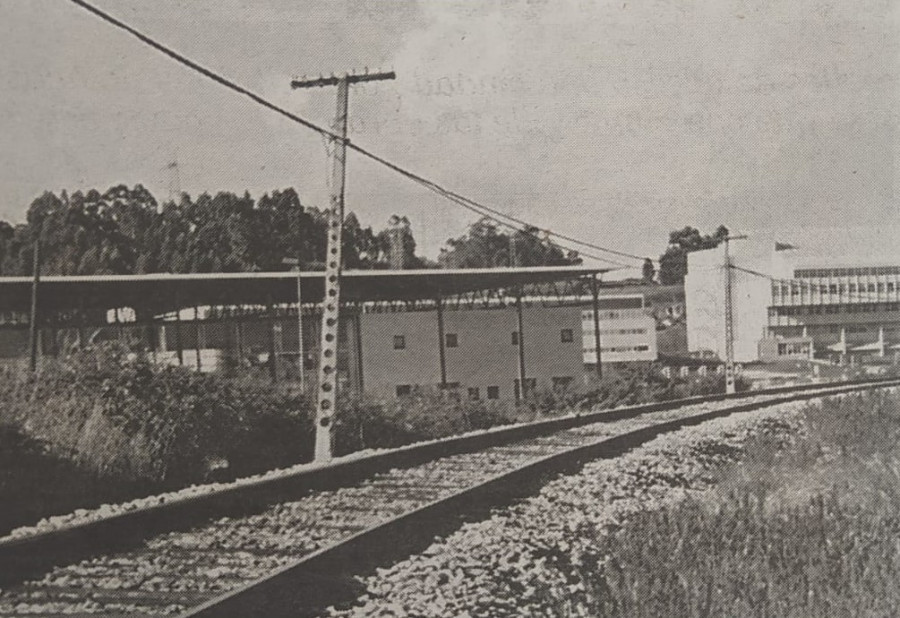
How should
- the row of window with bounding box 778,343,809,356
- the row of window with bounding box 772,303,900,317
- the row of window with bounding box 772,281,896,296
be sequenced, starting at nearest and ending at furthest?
the row of window with bounding box 772,281,896,296
the row of window with bounding box 772,303,900,317
the row of window with bounding box 778,343,809,356

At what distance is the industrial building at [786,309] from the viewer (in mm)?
21119

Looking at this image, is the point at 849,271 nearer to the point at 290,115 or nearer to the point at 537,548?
the point at 290,115

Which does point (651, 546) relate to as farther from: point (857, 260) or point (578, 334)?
point (578, 334)

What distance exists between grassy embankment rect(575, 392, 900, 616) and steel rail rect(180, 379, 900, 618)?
4.18 feet

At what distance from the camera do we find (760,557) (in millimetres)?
5004

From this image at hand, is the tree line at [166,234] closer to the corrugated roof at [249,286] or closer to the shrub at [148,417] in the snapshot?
the corrugated roof at [249,286]

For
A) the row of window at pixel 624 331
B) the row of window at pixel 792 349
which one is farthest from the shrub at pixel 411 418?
the row of window at pixel 624 331

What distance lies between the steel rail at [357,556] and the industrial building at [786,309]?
36.8ft

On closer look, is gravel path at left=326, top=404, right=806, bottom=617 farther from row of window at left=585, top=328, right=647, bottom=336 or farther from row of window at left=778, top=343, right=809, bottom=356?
row of window at left=585, top=328, right=647, bottom=336

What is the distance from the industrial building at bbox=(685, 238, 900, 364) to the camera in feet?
69.3

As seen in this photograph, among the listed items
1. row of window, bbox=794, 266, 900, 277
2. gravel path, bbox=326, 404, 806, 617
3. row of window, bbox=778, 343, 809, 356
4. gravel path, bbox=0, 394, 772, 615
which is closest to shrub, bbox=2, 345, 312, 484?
gravel path, bbox=0, 394, 772, 615

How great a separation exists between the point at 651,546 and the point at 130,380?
689 cm

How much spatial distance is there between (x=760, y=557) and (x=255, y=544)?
3.16m

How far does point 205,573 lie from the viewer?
5.00 metres
